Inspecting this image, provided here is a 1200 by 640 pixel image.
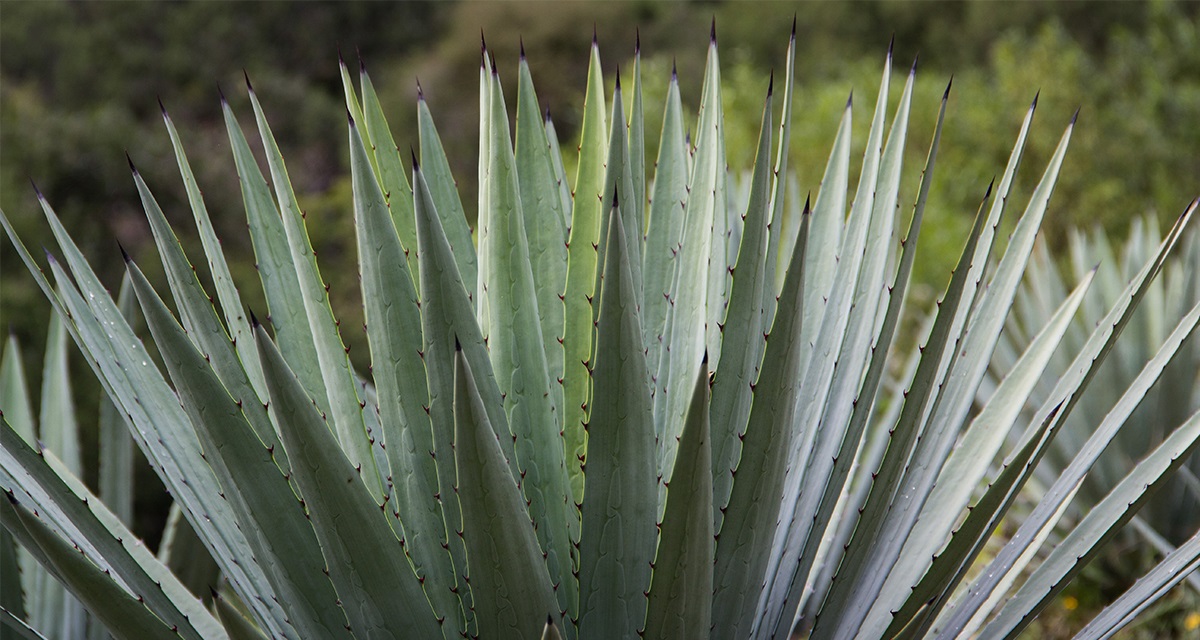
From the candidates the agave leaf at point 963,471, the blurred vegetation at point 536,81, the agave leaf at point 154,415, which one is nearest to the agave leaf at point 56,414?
the agave leaf at point 154,415

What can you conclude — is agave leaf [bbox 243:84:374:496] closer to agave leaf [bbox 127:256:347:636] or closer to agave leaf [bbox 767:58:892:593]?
agave leaf [bbox 127:256:347:636]

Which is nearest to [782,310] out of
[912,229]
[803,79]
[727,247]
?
[912,229]

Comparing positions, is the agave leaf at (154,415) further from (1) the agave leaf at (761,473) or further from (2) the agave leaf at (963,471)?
(2) the agave leaf at (963,471)

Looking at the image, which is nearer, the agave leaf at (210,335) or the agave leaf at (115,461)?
the agave leaf at (210,335)

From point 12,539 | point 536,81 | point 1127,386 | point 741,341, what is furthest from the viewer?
point 536,81

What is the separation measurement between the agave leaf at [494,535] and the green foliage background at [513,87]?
288cm

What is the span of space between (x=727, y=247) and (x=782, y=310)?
38 cm

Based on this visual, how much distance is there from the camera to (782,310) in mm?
900

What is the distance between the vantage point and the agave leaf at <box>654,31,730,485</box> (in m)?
1.14

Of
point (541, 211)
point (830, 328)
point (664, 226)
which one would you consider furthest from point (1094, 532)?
point (541, 211)

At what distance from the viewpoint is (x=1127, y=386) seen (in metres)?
2.95

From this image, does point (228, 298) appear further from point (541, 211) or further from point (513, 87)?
point (513, 87)

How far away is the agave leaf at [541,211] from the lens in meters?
1.16

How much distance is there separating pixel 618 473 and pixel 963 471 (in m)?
0.51
